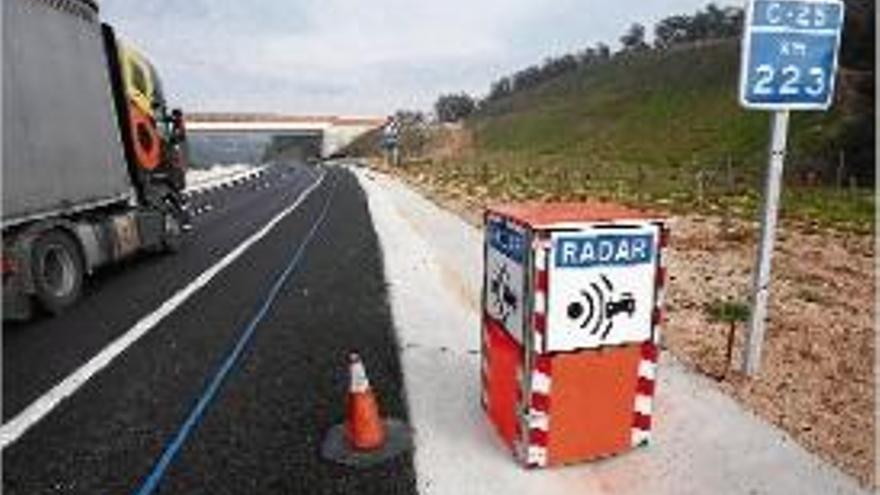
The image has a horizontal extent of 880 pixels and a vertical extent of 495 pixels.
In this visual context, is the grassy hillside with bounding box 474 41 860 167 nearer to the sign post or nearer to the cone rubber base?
the sign post

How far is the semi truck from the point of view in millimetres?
10578

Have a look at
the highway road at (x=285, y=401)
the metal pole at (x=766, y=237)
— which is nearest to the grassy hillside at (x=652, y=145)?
the metal pole at (x=766, y=237)

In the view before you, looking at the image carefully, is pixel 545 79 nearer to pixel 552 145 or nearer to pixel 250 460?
pixel 552 145

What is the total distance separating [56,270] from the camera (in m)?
11.7

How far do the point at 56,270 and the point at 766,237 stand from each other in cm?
892

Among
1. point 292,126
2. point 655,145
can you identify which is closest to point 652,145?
point 655,145

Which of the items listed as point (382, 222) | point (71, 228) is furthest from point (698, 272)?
point (382, 222)

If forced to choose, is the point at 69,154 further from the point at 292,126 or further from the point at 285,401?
the point at 292,126

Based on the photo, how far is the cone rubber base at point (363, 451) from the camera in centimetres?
635

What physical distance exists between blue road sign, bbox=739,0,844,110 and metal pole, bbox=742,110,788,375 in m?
0.24

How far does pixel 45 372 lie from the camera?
8648 mm

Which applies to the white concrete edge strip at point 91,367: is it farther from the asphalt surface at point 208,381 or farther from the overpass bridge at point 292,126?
the overpass bridge at point 292,126

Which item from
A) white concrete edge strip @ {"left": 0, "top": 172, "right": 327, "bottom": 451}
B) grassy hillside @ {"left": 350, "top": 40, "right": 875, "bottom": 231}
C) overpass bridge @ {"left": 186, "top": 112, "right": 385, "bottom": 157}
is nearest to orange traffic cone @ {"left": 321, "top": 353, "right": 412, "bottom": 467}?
white concrete edge strip @ {"left": 0, "top": 172, "right": 327, "bottom": 451}

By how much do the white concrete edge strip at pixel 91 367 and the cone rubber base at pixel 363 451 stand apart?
8.22 ft
